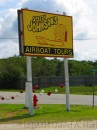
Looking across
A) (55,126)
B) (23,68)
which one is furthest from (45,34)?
(23,68)

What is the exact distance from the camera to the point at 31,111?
17.8 m

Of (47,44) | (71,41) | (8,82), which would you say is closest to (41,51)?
(47,44)

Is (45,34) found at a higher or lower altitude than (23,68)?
higher

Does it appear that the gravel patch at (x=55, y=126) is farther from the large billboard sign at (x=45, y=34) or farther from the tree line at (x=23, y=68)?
the tree line at (x=23, y=68)

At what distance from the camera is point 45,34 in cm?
1855

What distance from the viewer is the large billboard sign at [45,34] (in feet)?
57.9

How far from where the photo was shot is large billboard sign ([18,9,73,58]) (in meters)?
17.6

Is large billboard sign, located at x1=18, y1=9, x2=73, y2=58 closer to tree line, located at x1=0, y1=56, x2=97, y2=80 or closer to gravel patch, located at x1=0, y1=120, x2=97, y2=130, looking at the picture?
gravel patch, located at x1=0, y1=120, x2=97, y2=130

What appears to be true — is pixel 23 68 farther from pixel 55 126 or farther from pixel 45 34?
pixel 55 126

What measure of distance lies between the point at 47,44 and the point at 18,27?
1771 millimetres

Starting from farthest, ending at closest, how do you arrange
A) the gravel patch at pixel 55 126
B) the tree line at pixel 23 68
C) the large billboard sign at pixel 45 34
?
1. the tree line at pixel 23 68
2. the large billboard sign at pixel 45 34
3. the gravel patch at pixel 55 126

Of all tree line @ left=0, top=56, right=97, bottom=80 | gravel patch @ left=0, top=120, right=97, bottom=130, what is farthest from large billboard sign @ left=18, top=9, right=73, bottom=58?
tree line @ left=0, top=56, right=97, bottom=80

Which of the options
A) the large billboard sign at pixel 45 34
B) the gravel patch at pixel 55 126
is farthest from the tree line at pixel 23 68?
the gravel patch at pixel 55 126

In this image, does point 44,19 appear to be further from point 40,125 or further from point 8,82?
point 8,82
